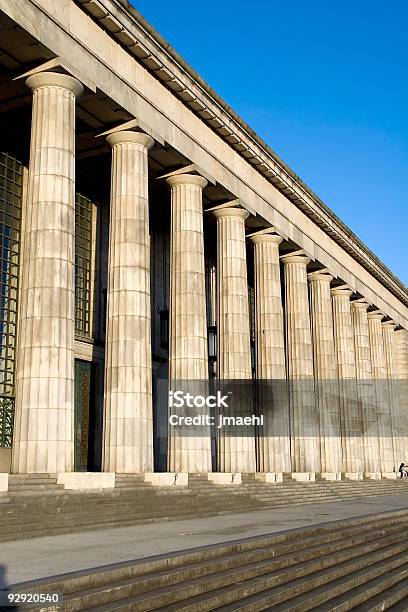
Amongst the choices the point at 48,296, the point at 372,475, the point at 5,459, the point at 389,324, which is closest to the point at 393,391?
the point at 389,324

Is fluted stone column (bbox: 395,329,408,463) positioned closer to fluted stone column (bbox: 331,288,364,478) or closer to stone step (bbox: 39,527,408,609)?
fluted stone column (bbox: 331,288,364,478)

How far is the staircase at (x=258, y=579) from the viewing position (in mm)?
9844

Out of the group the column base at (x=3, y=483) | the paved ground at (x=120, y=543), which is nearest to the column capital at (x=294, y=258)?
the paved ground at (x=120, y=543)

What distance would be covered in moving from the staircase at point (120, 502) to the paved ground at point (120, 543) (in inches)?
24.1

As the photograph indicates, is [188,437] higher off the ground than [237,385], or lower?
lower

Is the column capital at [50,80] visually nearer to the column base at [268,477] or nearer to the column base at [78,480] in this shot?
the column base at [78,480]

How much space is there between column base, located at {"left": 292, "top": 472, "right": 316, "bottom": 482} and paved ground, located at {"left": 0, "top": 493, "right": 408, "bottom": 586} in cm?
1442

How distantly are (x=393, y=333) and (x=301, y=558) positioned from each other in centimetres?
5351

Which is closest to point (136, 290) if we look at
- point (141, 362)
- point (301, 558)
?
point (141, 362)

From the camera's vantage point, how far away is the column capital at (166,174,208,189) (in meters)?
33.1

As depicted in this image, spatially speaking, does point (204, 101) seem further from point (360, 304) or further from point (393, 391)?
point (393, 391)

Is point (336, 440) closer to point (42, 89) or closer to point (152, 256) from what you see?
point (152, 256)

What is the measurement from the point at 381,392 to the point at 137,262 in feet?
124

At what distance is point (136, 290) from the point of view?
27.5 metres
